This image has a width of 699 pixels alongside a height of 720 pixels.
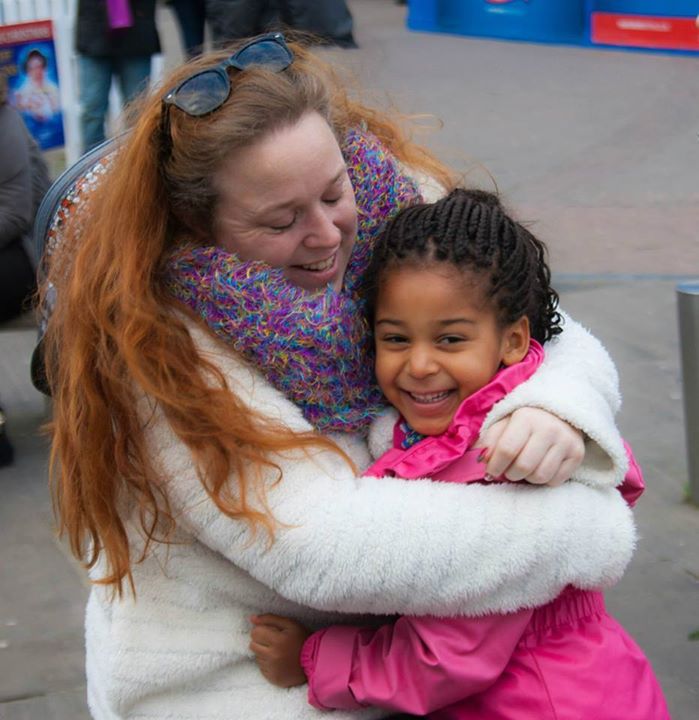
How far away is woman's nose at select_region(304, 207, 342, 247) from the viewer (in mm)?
1936

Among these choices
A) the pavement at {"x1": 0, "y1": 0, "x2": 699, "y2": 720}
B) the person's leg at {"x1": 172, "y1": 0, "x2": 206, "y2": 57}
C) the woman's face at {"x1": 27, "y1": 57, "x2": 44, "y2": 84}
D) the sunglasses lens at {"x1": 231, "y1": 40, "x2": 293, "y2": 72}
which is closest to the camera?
the sunglasses lens at {"x1": 231, "y1": 40, "x2": 293, "y2": 72}

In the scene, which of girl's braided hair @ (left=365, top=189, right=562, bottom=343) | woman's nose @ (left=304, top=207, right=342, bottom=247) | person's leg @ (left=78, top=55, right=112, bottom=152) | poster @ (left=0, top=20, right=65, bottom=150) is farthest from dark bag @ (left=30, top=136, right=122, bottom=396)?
person's leg @ (left=78, top=55, right=112, bottom=152)

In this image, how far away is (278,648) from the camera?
74.5 inches

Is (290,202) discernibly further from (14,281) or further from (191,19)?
(191,19)

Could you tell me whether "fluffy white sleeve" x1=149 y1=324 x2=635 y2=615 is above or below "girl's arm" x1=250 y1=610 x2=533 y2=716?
above

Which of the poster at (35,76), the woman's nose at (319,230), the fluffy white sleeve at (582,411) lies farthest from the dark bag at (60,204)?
the poster at (35,76)

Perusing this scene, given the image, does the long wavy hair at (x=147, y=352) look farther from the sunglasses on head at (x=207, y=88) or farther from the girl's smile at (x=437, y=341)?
the girl's smile at (x=437, y=341)

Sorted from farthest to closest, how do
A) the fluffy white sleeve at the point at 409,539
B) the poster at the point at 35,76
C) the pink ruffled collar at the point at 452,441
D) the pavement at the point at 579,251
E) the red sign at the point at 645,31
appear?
1. the red sign at the point at 645,31
2. the poster at the point at 35,76
3. the pavement at the point at 579,251
4. the pink ruffled collar at the point at 452,441
5. the fluffy white sleeve at the point at 409,539

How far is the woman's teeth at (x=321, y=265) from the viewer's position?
6.49 feet

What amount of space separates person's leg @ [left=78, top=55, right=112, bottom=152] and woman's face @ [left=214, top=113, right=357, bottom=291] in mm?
5073

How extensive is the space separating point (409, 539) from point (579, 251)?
4.78 meters

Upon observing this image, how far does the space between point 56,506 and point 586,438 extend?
89 cm

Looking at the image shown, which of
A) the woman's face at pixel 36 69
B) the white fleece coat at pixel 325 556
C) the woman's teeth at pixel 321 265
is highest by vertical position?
the woman's teeth at pixel 321 265

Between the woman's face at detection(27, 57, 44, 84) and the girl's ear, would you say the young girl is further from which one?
the woman's face at detection(27, 57, 44, 84)
